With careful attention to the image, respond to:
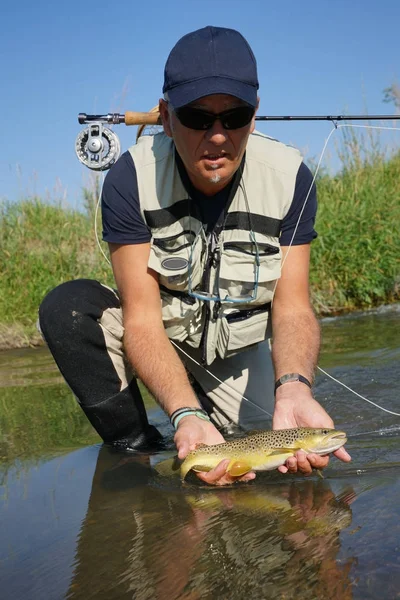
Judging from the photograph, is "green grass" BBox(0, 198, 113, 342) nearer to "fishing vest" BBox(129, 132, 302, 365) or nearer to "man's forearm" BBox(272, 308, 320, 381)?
"fishing vest" BBox(129, 132, 302, 365)

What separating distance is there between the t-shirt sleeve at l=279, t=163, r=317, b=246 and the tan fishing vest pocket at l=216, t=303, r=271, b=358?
1.35ft

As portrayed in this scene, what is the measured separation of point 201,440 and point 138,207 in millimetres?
1336

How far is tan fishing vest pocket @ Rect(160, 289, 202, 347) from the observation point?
3969 millimetres

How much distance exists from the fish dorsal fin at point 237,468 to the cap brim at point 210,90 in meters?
1.59

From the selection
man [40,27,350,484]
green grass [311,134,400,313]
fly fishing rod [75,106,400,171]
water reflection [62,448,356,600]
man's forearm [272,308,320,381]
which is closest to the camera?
water reflection [62,448,356,600]

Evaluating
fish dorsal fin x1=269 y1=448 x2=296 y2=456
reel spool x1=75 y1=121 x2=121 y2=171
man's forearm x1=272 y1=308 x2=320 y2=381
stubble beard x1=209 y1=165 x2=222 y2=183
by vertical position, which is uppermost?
reel spool x1=75 y1=121 x2=121 y2=171

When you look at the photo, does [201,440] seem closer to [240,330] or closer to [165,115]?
[240,330]

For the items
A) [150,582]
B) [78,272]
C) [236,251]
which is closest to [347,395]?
[236,251]

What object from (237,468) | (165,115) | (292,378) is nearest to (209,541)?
(237,468)

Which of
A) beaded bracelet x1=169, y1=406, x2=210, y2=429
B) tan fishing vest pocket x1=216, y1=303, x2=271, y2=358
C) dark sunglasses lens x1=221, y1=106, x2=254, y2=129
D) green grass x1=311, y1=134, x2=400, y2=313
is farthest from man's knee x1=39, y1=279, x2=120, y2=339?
green grass x1=311, y1=134, x2=400, y2=313

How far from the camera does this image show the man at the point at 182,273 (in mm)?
3635

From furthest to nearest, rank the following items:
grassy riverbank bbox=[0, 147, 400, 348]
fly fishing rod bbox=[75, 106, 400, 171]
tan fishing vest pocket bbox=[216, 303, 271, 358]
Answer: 1. grassy riverbank bbox=[0, 147, 400, 348]
2. fly fishing rod bbox=[75, 106, 400, 171]
3. tan fishing vest pocket bbox=[216, 303, 271, 358]

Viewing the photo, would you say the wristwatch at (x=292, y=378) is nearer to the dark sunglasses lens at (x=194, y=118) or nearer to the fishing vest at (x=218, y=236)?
the fishing vest at (x=218, y=236)

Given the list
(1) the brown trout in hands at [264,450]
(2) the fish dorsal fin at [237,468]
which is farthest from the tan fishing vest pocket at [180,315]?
(2) the fish dorsal fin at [237,468]
